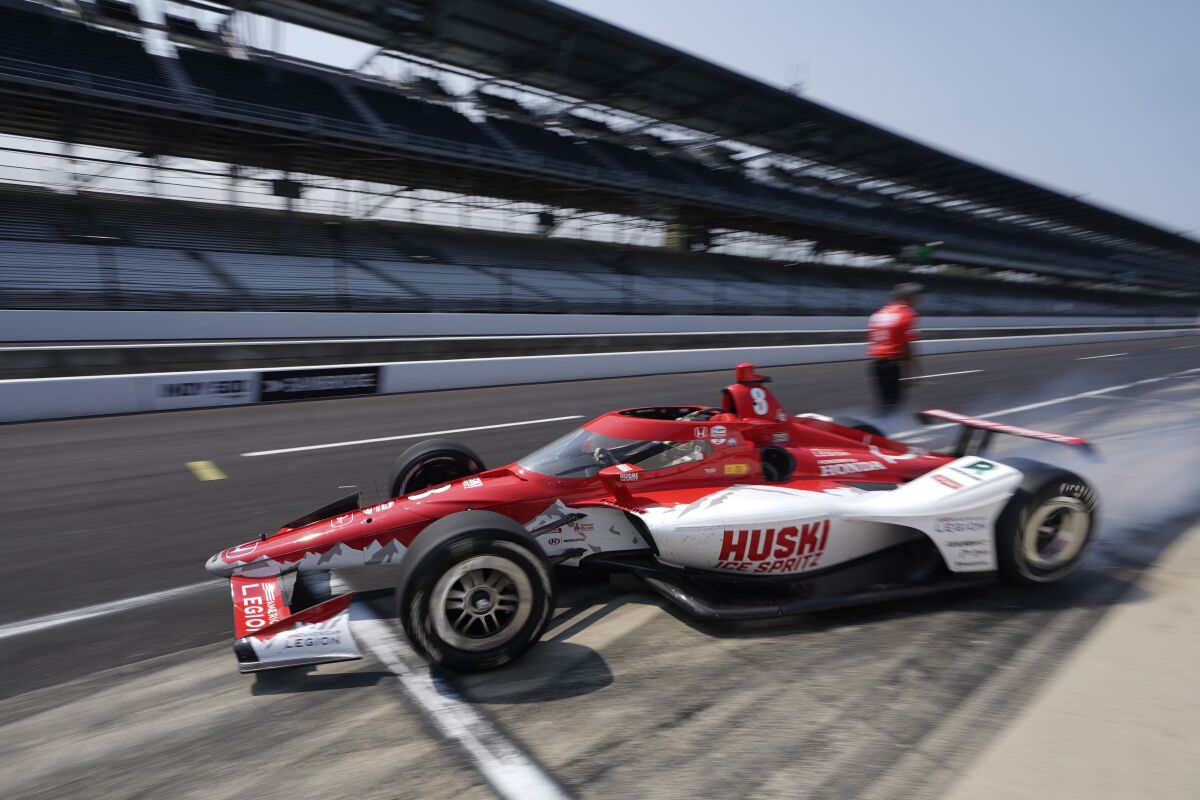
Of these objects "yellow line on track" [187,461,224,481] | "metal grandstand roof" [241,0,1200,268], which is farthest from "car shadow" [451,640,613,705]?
"metal grandstand roof" [241,0,1200,268]

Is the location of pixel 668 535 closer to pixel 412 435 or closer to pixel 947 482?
pixel 947 482

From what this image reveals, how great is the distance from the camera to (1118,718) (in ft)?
8.56

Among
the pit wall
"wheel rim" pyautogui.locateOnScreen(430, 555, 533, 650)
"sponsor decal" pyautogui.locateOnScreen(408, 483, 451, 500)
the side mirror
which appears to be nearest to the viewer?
"wheel rim" pyautogui.locateOnScreen(430, 555, 533, 650)

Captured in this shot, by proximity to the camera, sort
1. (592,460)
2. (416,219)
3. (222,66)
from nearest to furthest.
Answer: (592,460) → (222,66) → (416,219)

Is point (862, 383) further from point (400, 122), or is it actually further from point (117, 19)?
point (117, 19)

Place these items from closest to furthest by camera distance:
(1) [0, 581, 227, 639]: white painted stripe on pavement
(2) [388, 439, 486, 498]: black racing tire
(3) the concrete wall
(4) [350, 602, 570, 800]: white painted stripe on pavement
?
(4) [350, 602, 570, 800]: white painted stripe on pavement, (1) [0, 581, 227, 639]: white painted stripe on pavement, (2) [388, 439, 486, 498]: black racing tire, (3) the concrete wall

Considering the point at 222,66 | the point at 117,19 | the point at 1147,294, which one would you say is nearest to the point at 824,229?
the point at 222,66

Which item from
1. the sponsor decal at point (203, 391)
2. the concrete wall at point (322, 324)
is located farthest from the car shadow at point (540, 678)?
the concrete wall at point (322, 324)

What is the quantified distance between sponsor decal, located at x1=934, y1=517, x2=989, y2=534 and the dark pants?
13.7 ft

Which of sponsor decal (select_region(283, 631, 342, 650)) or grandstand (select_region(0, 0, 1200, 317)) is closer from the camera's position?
sponsor decal (select_region(283, 631, 342, 650))

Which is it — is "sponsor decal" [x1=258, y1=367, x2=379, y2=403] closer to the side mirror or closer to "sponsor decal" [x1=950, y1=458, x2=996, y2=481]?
the side mirror

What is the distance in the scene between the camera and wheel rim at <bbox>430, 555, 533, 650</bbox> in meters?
3.04

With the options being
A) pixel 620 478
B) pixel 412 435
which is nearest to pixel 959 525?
pixel 620 478

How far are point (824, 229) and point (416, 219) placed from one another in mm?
25972
